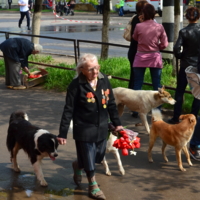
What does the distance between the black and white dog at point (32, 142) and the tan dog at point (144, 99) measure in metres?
1.98

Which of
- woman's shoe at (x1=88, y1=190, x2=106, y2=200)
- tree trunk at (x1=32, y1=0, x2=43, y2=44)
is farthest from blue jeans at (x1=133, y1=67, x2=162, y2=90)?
tree trunk at (x1=32, y1=0, x2=43, y2=44)

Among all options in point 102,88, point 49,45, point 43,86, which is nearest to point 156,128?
point 102,88

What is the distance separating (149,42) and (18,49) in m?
3.61

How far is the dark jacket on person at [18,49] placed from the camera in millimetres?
9406

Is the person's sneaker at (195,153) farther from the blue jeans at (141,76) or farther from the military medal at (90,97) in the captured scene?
the military medal at (90,97)

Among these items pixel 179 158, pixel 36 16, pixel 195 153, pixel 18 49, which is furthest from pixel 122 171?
pixel 36 16

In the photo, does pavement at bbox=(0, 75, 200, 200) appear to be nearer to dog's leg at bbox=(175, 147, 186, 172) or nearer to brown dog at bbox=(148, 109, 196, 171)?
dog's leg at bbox=(175, 147, 186, 172)

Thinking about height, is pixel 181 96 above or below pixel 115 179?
above

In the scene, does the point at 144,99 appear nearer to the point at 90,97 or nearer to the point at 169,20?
the point at 90,97

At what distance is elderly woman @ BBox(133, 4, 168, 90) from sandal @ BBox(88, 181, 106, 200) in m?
3.17

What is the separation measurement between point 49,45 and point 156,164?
1201cm

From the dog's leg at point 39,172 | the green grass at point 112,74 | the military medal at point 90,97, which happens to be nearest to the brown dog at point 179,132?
the military medal at point 90,97

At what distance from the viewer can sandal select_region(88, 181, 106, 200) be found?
4672 mm

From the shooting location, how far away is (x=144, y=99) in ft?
22.3
